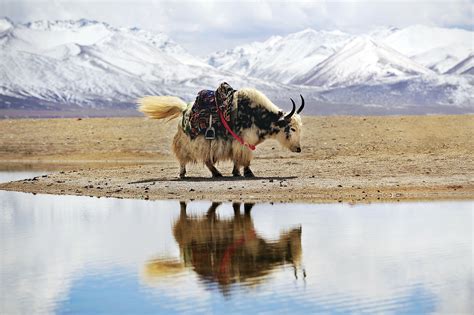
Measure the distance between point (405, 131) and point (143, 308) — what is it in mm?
20159

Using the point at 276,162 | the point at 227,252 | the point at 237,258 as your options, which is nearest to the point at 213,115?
the point at 276,162

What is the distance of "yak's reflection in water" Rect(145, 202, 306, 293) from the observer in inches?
388

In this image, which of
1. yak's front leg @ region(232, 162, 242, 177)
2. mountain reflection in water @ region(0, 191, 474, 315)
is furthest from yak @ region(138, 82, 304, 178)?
mountain reflection in water @ region(0, 191, 474, 315)

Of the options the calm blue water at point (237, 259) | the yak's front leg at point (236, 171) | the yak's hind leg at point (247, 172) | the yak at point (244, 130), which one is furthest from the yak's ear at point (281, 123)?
the calm blue water at point (237, 259)

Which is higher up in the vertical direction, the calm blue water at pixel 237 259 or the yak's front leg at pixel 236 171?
the yak's front leg at pixel 236 171

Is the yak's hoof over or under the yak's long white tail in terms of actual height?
under

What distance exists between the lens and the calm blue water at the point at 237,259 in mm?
8664

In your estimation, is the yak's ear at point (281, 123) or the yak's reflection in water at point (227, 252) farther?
the yak's ear at point (281, 123)

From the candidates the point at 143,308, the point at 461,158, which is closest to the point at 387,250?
the point at 143,308

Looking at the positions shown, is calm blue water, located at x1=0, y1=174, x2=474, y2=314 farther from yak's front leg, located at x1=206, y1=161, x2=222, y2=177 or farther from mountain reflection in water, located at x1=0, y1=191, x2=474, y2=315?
yak's front leg, located at x1=206, y1=161, x2=222, y2=177

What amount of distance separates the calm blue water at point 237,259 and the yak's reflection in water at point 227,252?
0.01 meters

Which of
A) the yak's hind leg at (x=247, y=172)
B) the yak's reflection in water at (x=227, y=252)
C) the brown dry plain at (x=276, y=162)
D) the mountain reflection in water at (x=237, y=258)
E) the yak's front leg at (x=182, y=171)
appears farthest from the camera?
the yak's front leg at (x=182, y=171)

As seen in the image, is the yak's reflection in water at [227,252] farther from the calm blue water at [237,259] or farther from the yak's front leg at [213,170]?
the yak's front leg at [213,170]

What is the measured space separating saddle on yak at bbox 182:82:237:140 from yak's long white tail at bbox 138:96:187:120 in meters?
0.66
